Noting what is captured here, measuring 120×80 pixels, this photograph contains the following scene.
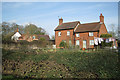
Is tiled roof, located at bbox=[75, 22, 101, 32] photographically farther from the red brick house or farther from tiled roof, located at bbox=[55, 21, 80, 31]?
tiled roof, located at bbox=[55, 21, 80, 31]

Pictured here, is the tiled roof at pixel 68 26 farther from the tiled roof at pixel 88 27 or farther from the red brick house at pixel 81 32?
the tiled roof at pixel 88 27

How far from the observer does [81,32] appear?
3059 centimetres

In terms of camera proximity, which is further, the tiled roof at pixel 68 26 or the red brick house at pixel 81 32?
the tiled roof at pixel 68 26

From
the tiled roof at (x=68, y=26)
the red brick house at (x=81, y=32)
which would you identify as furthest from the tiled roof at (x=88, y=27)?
the tiled roof at (x=68, y=26)

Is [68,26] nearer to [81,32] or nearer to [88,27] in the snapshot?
[81,32]

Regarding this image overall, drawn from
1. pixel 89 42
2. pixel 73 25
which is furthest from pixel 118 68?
pixel 73 25

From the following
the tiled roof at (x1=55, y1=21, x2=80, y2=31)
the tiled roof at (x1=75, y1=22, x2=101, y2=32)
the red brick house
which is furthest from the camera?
the tiled roof at (x1=55, y1=21, x2=80, y2=31)

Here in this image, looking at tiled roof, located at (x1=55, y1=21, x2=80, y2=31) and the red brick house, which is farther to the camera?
tiled roof, located at (x1=55, y1=21, x2=80, y2=31)

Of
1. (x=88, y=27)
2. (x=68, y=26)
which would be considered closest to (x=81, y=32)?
(x=88, y=27)

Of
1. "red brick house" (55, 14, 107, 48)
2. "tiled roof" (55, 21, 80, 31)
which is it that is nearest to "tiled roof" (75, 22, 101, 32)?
"red brick house" (55, 14, 107, 48)

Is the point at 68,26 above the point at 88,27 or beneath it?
above

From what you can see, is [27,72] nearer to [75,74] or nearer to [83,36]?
[75,74]

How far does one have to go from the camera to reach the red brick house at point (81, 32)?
1144 inches

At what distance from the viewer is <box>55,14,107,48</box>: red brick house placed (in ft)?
95.3
